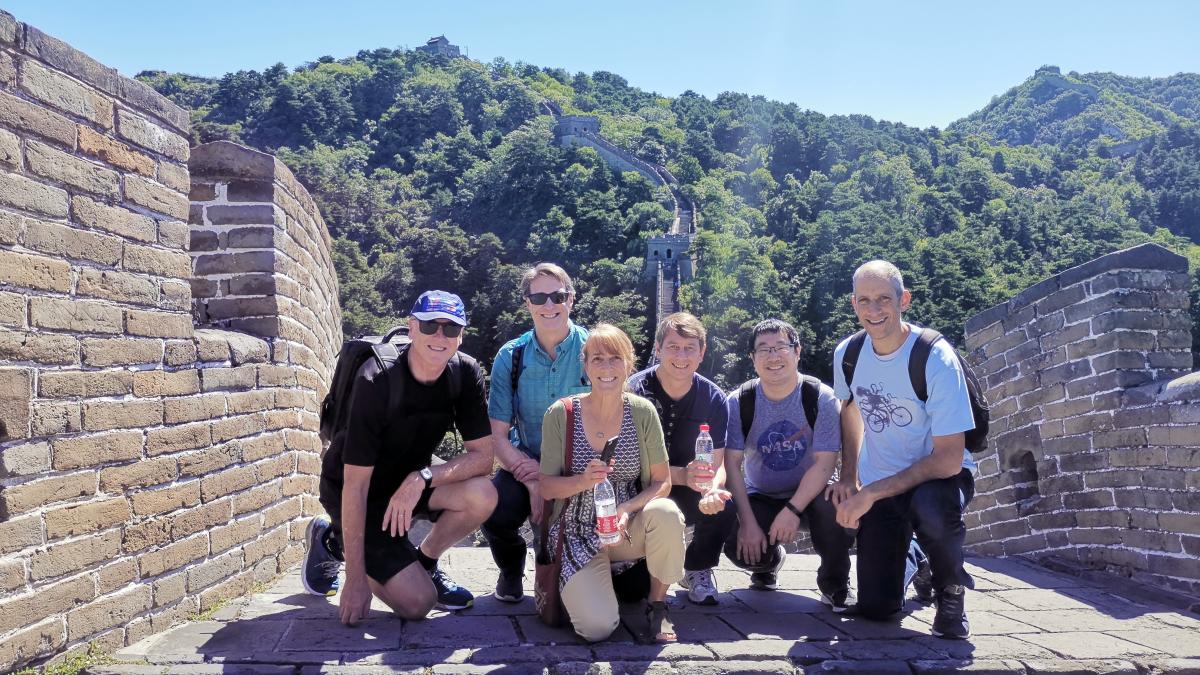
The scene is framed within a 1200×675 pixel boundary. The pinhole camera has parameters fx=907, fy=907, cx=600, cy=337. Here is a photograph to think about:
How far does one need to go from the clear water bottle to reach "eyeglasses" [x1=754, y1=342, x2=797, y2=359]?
58 cm

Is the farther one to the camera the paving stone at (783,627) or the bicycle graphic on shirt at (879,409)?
the bicycle graphic on shirt at (879,409)

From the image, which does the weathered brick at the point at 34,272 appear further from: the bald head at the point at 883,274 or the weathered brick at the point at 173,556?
the bald head at the point at 883,274

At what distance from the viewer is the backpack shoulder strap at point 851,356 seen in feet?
13.7

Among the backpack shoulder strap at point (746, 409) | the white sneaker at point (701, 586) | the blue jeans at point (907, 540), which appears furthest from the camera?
the backpack shoulder strap at point (746, 409)

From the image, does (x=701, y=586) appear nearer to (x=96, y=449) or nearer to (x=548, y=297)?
(x=548, y=297)

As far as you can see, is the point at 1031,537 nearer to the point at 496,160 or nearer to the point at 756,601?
the point at 756,601

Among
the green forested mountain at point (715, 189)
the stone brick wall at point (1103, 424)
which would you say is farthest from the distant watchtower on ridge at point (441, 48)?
the stone brick wall at point (1103, 424)

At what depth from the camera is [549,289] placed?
13.9 feet

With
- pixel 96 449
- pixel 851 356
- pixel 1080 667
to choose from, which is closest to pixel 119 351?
pixel 96 449

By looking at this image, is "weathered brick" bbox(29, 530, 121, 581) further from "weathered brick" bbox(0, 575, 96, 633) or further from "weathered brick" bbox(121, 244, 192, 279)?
"weathered brick" bbox(121, 244, 192, 279)

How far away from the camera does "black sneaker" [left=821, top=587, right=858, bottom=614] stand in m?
4.00

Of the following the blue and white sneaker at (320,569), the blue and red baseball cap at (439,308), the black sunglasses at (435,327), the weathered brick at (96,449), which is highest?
the blue and red baseball cap at (439,308)

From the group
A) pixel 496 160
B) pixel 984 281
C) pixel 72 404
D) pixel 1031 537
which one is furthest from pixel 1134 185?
pixel 72 404

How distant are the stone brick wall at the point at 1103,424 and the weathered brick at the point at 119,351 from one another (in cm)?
493
